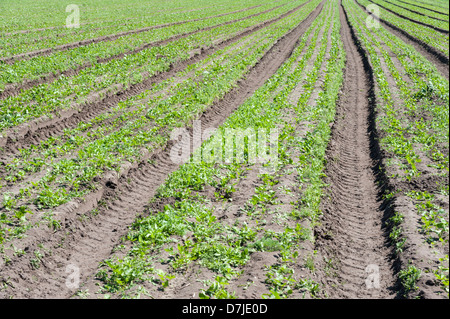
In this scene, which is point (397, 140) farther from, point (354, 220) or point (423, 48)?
point (423, 48)

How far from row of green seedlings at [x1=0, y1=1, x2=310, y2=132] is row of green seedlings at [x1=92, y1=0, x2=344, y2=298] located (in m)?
5.33

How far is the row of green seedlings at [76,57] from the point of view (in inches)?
599

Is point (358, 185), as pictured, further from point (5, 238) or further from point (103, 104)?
point (103, 104)

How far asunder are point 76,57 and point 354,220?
15.0 meters

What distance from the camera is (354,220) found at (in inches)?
300

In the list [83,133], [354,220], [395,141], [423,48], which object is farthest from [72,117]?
[423,48]

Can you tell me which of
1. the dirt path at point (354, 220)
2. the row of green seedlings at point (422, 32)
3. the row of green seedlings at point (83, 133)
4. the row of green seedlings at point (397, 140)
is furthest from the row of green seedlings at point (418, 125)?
the row of green seedlings at point (83, 133)

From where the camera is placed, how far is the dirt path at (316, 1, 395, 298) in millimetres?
5980

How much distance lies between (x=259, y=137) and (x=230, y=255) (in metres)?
5.06

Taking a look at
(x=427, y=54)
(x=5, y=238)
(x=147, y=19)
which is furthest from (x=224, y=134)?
(x=147, y=19)

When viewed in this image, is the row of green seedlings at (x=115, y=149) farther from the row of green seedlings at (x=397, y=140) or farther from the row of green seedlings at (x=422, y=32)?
the row of green seedlings at (x=422, y=32)

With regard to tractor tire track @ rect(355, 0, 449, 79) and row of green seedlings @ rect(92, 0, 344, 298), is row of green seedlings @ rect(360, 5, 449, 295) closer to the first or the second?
row of green seedlings @ rect(92, 0, 344, 298)

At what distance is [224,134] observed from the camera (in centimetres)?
1130

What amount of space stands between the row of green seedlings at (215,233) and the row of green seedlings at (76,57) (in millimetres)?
8825
